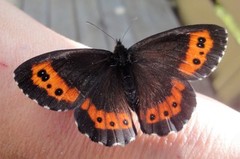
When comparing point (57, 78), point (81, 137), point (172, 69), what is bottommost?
point (81, 137)

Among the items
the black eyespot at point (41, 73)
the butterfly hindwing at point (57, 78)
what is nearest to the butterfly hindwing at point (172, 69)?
the butterfly hindwing at point (57, 78)

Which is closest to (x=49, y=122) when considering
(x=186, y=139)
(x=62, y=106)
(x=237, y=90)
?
(x=62, y=106)

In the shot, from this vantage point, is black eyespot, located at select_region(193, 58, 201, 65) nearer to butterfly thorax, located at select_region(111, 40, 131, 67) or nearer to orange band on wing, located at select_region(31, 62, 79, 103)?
butterfly thorax, located at select_region(111, 40, 131, 67)

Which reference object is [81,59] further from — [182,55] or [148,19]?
[148,19]

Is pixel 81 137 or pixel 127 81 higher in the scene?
pixel 127 81

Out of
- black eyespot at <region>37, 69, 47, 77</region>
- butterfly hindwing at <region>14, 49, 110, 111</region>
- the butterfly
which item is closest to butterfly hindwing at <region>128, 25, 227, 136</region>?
the butterfly

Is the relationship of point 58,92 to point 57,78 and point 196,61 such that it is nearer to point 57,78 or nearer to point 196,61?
point 57,78

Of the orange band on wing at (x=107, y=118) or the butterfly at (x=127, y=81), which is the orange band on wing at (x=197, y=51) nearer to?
the butterfly at (x=127, y=81)

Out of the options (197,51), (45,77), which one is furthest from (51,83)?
(197,51)
